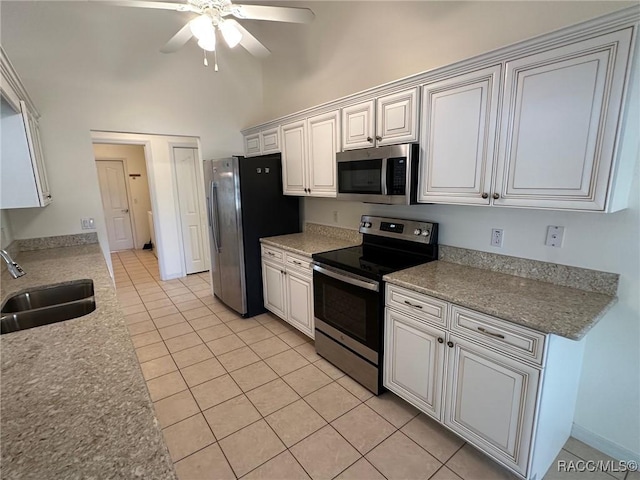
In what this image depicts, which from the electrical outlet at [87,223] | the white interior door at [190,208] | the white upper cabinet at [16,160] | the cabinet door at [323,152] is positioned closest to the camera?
the white upper cabinet at [16,160]

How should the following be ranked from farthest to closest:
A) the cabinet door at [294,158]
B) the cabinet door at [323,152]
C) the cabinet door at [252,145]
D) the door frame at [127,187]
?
1. the door frame at [127,187]
2. the cabinet door at [252,145]
3. the cabinet door at [294,158]
4. the cabinet door at [323,152]

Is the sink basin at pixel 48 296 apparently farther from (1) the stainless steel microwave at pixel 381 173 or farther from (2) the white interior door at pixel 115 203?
(2) the white interior door at pixel 115 203

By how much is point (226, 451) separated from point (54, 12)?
3.96 metres

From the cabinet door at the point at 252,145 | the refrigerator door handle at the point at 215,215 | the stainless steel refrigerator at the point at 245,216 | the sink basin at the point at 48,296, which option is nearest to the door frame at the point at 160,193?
the cabinet door at the point at 252,145

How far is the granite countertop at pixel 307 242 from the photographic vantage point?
2.84 metres

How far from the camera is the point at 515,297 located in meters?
1.62

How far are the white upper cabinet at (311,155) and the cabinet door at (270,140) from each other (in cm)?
13

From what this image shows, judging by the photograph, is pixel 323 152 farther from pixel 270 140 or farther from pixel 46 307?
pixel 46 307

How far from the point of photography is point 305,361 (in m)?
2.70

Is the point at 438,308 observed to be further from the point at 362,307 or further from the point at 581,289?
the point at 581,289

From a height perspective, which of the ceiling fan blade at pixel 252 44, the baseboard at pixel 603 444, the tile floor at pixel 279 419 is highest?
the ceiling fan blade at pixel 252 44

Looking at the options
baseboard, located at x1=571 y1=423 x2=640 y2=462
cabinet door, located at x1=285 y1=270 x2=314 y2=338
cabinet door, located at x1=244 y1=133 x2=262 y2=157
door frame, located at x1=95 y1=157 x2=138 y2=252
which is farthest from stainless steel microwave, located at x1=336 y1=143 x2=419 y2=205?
door frame, located at x1=95 y1=157 x2=138 y2=252

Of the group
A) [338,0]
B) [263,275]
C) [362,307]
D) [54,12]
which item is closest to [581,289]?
[362,307]

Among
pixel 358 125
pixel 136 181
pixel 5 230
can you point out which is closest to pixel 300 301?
pixel 358 125
